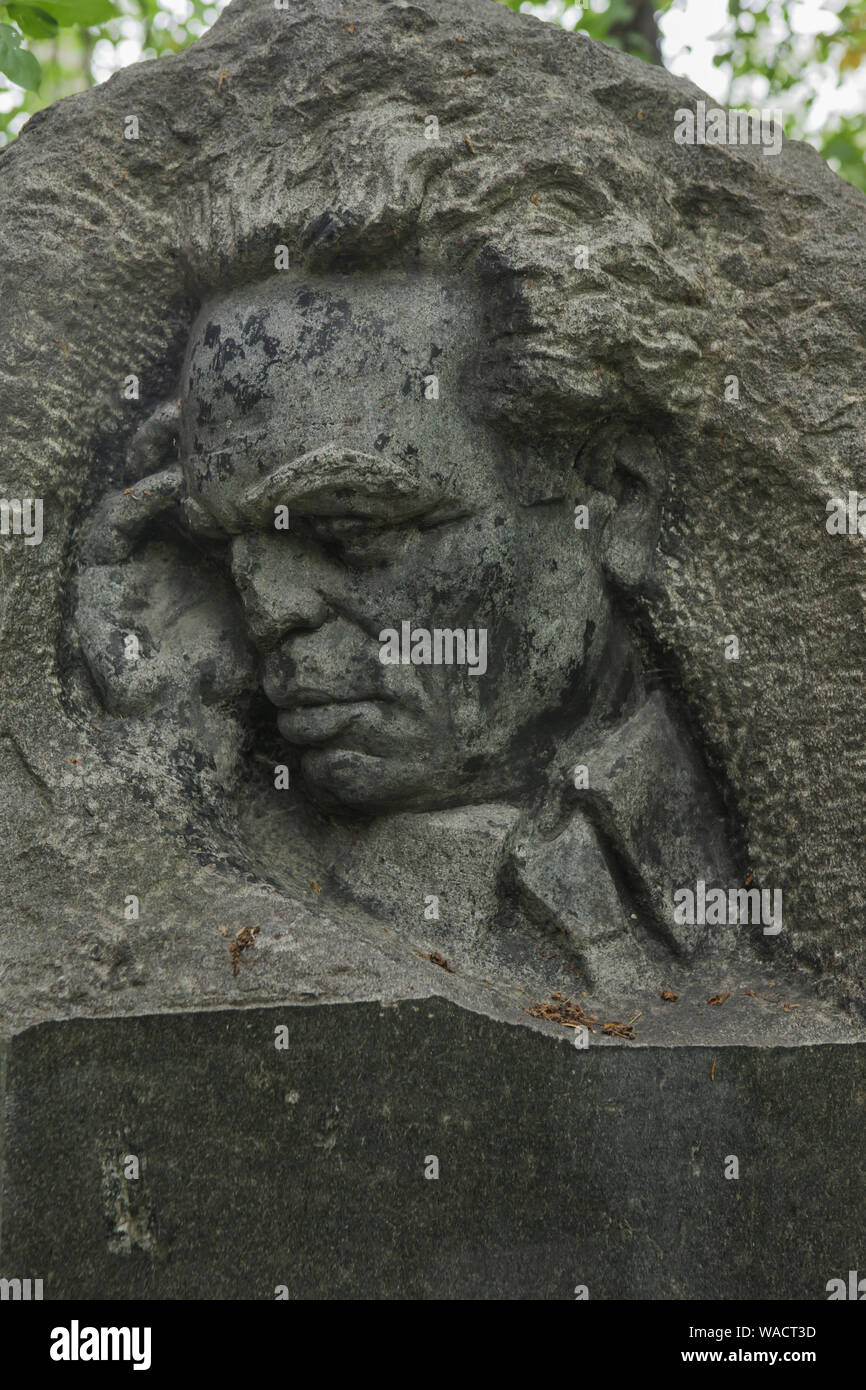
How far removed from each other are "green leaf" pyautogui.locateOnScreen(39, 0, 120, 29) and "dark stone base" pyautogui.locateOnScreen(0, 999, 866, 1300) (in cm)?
257

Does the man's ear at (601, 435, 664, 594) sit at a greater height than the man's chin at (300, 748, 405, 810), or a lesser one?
greater

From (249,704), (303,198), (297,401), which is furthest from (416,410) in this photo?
(249,704)

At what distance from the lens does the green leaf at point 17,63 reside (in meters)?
3.33

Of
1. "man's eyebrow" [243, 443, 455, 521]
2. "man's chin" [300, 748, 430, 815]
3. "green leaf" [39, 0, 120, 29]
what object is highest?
"green leaf" [39, 0, 120, 29]

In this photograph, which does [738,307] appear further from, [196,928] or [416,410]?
[196,928]

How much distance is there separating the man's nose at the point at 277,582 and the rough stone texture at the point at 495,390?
156 millimetres

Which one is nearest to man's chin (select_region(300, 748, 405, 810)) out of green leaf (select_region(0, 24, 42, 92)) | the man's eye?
the man's eye

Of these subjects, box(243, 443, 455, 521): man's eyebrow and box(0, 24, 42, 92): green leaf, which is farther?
box(0, 24, 42, 92): green leaf

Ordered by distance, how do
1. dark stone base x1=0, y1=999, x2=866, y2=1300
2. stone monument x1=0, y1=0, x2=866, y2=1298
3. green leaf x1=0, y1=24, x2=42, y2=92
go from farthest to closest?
green leaf x1=0, y1=24, x2=42, y2=92 → stone monument x1=0, y1=0, x2=866, y2=1298 → dark stone base x1=0, y1=999, x2=866, y2=1300

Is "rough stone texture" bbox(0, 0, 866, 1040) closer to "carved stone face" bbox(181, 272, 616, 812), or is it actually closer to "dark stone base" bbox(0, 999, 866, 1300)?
"carved stone face" bbox(181, 272, 616, 812)

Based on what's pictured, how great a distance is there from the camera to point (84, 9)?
3.49m

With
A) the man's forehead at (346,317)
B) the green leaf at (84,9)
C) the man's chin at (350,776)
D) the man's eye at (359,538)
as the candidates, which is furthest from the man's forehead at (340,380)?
the green leaf at (84,9)

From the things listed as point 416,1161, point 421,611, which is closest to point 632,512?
point 421,611

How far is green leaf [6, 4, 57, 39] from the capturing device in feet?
11.6
